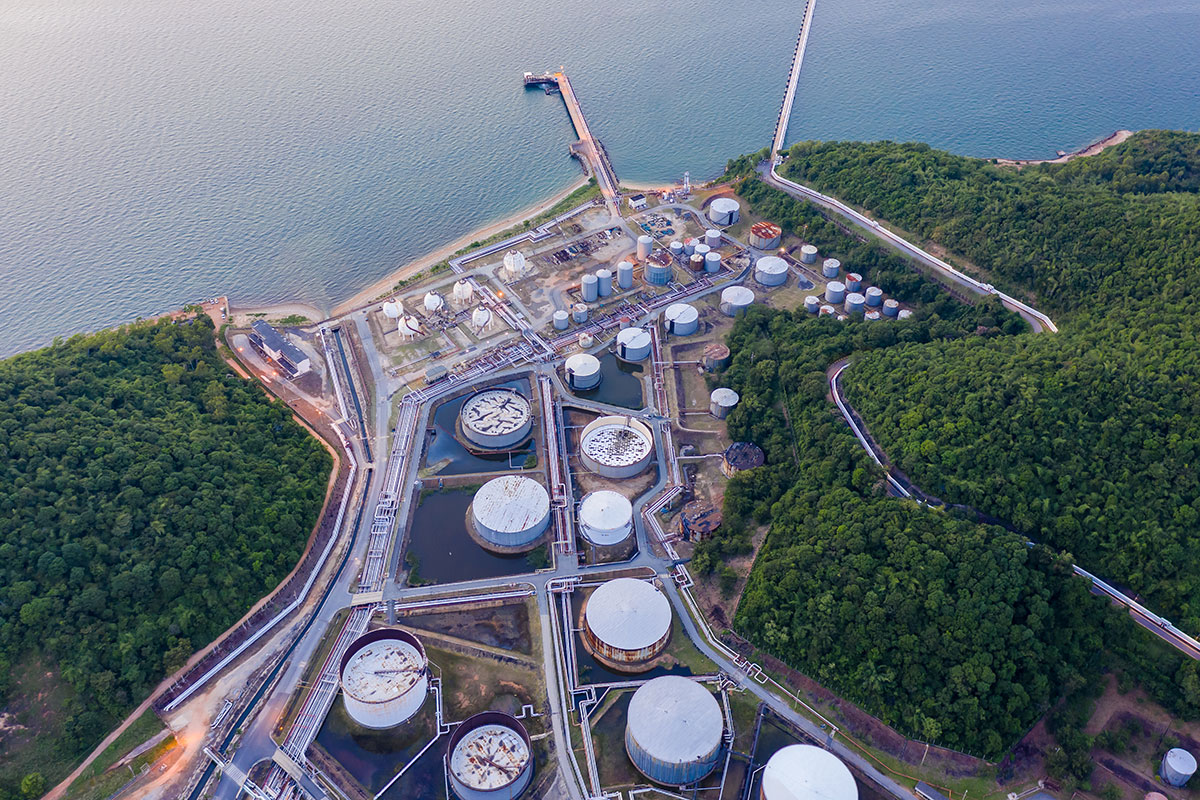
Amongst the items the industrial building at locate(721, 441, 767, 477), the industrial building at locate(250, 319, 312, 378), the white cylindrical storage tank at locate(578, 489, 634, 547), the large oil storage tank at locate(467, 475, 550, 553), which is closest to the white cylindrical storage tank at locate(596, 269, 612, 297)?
the industrial building at locate(721, 441, 767, 477)

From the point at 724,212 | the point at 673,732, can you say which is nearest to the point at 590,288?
the point at 724,212

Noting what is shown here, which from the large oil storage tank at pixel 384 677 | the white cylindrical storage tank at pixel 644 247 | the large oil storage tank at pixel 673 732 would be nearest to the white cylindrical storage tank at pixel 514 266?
the white cylindrical storage tank at pixel 644 247

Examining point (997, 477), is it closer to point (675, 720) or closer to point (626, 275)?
point (675, 720)

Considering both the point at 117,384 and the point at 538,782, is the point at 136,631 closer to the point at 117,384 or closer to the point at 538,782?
the point at 117,384

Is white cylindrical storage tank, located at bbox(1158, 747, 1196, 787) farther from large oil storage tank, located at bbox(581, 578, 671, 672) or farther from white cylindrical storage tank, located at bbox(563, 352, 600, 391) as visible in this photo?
white cylindrical storage tank, located at bbox(563, 352, 600, 391)

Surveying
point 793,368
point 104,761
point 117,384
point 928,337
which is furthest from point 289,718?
point 928,337

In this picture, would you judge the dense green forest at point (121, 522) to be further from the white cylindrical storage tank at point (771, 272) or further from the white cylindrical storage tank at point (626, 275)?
the white cylindrical storage tank at point (771, 272)
